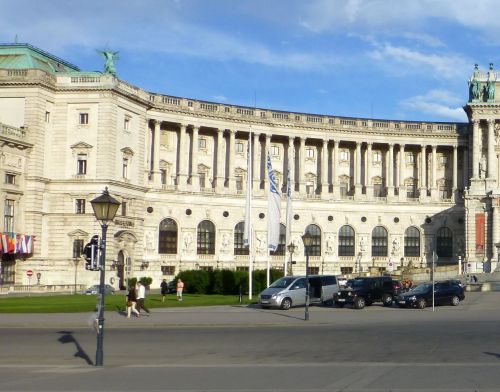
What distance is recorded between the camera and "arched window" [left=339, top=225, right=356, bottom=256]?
118 metres

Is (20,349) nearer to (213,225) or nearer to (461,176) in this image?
(213,225)

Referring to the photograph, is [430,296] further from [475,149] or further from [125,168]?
[475,149]

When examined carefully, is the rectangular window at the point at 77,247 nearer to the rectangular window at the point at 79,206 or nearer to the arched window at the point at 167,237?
the rectangular window at the point at 79,206

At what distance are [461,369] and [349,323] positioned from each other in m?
19.3

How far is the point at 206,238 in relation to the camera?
10938 centimetres

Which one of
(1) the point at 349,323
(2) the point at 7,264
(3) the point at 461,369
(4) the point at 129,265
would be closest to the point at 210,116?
(4) the point at 129,265

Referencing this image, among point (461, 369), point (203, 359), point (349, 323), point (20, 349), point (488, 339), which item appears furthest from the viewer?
point (349, 323)

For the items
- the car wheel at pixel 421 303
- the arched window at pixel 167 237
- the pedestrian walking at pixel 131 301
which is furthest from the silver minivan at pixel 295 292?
the arched window at pixel 167 237

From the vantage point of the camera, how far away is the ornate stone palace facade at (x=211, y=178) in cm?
8994

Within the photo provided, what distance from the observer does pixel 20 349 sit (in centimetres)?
3145

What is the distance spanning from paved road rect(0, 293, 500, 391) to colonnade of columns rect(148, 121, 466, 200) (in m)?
62.6

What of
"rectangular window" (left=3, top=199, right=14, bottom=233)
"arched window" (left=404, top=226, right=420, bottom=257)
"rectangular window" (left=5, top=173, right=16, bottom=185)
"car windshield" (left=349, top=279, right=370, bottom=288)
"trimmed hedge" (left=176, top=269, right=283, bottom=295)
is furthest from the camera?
"arched window" (left=404, top=226, right=420, bottom=257)

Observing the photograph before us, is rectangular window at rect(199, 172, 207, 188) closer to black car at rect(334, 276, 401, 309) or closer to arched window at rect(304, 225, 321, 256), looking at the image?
arched window at rect(304, 225, 321, 256)

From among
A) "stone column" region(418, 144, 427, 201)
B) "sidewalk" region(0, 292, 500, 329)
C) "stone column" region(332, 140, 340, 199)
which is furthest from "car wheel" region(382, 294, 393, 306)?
"stone column" region(418, 144, 427, 201)
